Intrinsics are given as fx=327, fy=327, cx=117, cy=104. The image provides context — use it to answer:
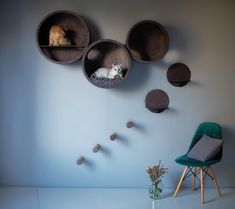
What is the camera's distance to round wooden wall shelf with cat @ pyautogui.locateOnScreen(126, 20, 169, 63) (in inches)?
134

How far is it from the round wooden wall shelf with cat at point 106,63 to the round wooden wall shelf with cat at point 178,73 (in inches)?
18.7

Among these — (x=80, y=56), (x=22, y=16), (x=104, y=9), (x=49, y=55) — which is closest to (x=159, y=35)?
(x=104, y=9)

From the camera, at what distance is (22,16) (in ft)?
11.2

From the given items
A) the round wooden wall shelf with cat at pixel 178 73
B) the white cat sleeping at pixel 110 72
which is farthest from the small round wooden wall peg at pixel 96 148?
the round wooden wall shelf with cat at pixel 178 73

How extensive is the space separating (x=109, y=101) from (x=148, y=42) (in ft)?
2.48

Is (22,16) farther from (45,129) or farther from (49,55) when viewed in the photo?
(45,129)

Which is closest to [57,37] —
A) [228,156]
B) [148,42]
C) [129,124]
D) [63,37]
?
[63,37]

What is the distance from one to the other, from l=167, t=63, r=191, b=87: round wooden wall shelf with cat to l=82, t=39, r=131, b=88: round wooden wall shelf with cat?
476 millimetres

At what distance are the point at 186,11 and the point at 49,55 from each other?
1.51m

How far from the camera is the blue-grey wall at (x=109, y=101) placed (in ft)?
11.3

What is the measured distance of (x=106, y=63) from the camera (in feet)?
11.5

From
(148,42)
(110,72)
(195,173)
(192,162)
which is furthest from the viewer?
(195,173)

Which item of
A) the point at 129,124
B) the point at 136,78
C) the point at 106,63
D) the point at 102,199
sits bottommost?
the point at 102,199

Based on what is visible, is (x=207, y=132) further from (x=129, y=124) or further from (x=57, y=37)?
(x=57, y=37)
